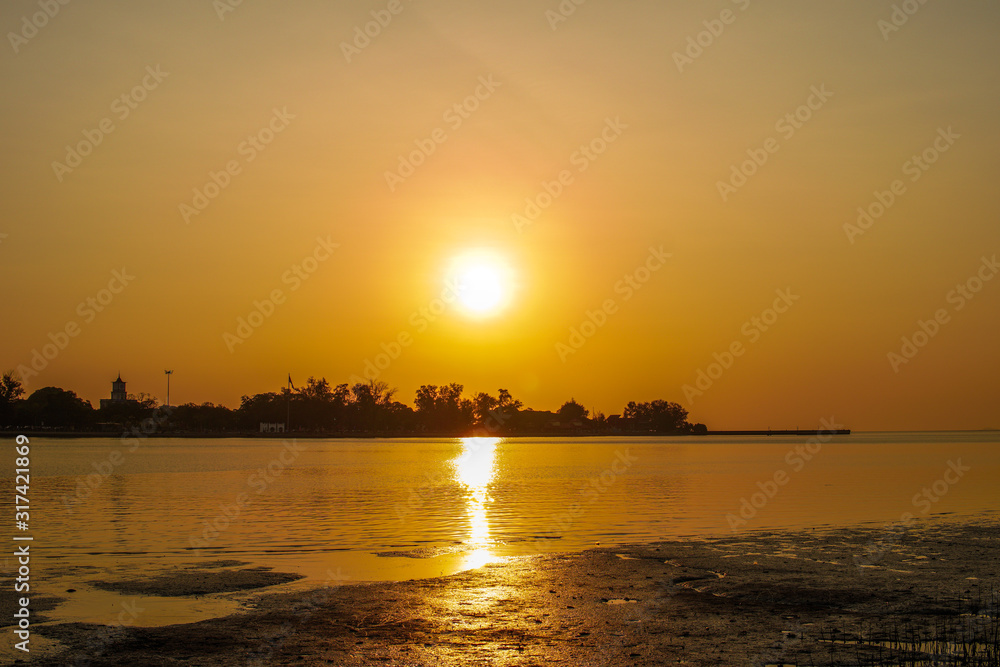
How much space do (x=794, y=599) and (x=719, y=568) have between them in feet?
13.8

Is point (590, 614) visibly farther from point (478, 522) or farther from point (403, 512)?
point (403, 512)

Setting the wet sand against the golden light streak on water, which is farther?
the golden light streak on water

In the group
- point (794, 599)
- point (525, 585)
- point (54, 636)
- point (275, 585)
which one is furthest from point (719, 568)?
point (54, 636)

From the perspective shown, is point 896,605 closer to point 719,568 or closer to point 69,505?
point 719,568

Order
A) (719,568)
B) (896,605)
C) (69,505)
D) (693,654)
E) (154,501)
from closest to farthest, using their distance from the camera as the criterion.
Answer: (693,654) < (896,605) < (719,568) < (69,505) < (154,501)

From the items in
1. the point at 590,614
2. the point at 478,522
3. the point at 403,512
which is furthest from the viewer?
the point at 403,512

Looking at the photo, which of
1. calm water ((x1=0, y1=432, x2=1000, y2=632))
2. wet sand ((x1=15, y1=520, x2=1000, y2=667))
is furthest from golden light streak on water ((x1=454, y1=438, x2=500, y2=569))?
wet sand ((x1=15, y1=520, x2=1000, y2=667))

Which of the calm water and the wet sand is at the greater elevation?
the wet sand

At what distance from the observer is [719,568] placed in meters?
23.5

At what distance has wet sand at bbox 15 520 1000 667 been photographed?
14828mm

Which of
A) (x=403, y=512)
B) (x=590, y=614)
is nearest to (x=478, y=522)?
(x=403, y=512)

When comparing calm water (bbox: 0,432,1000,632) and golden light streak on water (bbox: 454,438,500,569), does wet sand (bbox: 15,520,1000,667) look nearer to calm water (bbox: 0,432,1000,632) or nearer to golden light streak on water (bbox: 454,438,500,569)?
golden light streak on water (bbox: 454,438,500,569)

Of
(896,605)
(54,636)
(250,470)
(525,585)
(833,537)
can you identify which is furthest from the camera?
(250,470)

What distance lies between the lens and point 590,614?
59.1 ft
